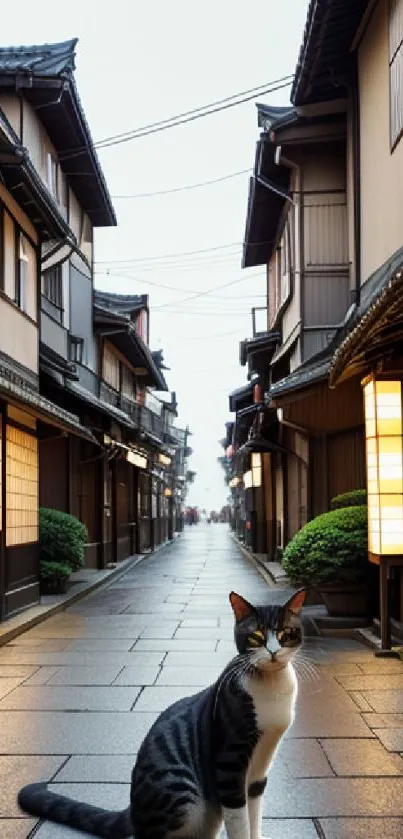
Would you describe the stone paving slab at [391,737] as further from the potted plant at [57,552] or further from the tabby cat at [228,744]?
the potted plant at [57,552]

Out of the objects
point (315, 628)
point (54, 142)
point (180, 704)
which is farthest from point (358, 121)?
point (180, 704)

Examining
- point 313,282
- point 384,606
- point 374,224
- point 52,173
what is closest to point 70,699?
point 384,606

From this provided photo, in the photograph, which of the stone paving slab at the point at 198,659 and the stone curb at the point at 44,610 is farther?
the stone curb at the point at 44,610

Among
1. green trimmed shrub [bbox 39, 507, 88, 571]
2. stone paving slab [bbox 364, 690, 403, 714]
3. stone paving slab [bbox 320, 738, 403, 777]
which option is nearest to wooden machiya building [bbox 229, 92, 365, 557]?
green trimmed shrub [bbox 39, 507, 88, 571]

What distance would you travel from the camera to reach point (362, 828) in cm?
477

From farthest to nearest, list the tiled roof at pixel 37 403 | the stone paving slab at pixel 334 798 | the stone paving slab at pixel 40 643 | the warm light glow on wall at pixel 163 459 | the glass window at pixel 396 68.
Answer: the warm light glow on wall at pixel 163 459 → the tiled roof at pixel 37 403 → the stone paving slab at pixel 40 643 → the glass window at pixel 396 68 → the stone paving slab at pixel 334 798

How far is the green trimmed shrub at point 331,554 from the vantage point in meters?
11.3

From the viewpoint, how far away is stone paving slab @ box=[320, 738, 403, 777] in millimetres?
5836

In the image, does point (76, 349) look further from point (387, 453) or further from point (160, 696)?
point (160, 696)

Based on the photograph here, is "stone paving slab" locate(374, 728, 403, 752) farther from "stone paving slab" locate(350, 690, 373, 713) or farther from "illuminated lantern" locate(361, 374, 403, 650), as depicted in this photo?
"illuminated lantern" locate(361, 374, 403, 650)

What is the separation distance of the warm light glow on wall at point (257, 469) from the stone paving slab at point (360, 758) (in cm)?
2229

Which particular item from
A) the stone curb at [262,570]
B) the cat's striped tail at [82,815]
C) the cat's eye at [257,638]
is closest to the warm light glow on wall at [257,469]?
the stone curb at [262,570]

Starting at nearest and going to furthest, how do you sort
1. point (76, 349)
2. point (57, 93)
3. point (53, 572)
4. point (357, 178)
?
point (357, 178) < point (53, 572) < point (57, 93) < point (76, 349)

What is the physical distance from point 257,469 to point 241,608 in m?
25.5
